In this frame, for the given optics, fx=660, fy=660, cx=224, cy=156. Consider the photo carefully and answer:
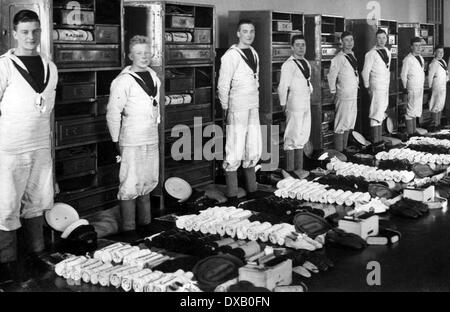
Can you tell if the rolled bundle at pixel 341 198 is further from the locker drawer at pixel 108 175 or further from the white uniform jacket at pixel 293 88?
the locker drawer at pixel 108 175

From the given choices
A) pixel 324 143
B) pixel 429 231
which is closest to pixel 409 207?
pixel 429 231

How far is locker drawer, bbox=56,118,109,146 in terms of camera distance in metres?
6.56

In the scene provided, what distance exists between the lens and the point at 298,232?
6.16 metres

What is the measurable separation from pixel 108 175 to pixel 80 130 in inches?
31.6

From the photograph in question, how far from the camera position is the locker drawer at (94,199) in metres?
6.97

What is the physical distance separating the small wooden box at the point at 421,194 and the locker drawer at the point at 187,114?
267 centimetres

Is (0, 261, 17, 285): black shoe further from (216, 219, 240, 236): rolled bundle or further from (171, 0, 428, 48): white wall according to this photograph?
(171, 0, 428, 48): white wall

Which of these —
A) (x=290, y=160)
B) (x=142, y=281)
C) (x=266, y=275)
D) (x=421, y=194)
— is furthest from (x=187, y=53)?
(x=266, y=275)

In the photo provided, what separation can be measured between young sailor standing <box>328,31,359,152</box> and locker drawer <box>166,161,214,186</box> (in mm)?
3221

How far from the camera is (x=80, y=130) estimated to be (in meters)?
6.78

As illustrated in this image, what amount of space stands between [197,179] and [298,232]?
2.61 m

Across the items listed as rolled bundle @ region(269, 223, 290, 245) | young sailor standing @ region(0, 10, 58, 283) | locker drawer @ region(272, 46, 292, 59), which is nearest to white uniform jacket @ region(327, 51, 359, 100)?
locker drawer @ region(272, 46, 292, 59)

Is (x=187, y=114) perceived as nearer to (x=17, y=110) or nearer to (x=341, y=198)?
(x=341, y=198)
